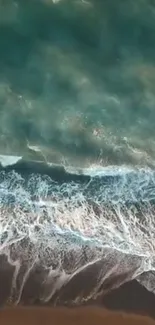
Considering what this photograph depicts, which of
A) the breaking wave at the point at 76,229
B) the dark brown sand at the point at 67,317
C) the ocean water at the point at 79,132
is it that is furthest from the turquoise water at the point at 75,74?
the dark brown sand at the point at 67,317

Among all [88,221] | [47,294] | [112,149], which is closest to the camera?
[47,294]

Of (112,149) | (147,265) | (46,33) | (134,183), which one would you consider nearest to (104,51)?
(46,33)

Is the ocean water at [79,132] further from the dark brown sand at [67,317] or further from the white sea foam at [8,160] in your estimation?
the dark brown sand at [67,317]

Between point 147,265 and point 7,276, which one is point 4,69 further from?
point 147,265

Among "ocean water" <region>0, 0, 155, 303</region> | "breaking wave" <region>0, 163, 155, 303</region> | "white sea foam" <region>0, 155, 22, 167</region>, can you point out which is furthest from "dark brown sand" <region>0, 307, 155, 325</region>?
"white sea foam" <region>0, 155, 22, 167</region>

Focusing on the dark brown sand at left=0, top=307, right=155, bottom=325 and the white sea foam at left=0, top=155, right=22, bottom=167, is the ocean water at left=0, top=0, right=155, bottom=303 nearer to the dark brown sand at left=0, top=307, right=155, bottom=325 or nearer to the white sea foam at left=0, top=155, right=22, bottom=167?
the white sea foam at left=0, top=155, right=22, bottom=167

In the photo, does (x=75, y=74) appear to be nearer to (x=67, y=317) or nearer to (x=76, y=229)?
(x=76, y=229)

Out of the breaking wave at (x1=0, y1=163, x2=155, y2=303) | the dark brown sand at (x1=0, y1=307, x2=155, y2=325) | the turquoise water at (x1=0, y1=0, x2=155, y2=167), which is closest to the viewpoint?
the dark brown sand at (x1=0, y1=307, x2=155, y2=325)
